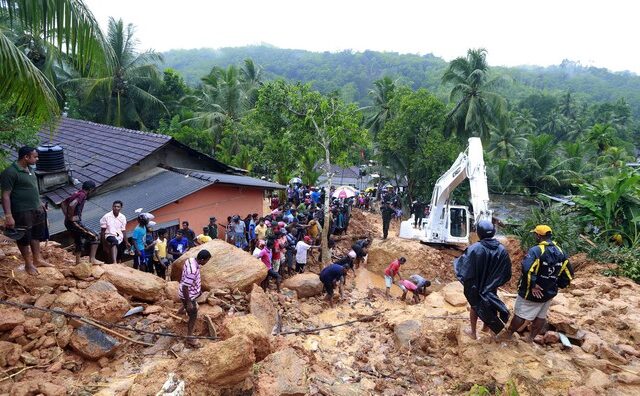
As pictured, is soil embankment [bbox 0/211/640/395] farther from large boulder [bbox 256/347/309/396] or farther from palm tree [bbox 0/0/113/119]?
palm tree [bbox 0/0/113/119]

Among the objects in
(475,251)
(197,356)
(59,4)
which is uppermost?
(59,4)

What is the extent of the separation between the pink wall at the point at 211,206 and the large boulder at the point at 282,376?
258 inches

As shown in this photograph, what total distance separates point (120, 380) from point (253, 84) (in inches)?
1159

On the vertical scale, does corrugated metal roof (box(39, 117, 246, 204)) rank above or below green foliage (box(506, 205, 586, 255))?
above

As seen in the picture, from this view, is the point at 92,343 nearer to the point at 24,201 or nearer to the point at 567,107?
the point at 24,201

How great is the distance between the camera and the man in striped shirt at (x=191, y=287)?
5.27 metres

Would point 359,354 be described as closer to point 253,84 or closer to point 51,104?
point 51,104

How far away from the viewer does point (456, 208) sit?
1477 centimetres

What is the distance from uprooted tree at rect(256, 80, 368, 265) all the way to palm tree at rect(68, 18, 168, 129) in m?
12.3

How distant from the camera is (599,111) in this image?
165ft

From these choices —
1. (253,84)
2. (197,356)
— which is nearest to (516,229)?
(197,356)

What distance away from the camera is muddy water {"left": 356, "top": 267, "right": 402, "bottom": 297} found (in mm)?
11039

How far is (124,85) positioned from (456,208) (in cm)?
1919

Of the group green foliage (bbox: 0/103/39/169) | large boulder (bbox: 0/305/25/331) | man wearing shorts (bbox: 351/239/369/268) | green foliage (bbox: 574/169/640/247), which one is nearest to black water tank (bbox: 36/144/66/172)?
green foliage (bbox: 0/103/39/169)
